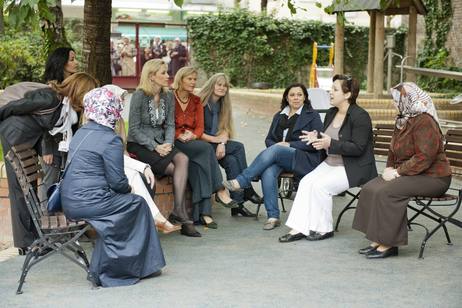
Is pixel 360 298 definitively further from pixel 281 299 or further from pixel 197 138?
pixel 197 138

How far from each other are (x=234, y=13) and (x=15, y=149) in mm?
23262

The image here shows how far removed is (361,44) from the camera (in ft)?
101

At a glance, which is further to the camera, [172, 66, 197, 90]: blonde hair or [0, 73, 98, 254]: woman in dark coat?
[172, 66, 197, 90]: blonde hair

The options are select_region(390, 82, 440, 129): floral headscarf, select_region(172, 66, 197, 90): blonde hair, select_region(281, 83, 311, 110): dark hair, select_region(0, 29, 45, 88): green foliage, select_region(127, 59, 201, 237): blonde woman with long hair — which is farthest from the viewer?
select_region(0, 29, 45, 88): green foliage

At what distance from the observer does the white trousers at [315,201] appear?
7.51m

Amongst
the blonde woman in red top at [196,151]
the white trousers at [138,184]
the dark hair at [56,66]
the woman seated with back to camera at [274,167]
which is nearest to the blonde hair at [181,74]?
the blonde woman in red top at [196,151]

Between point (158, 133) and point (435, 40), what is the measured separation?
16950mm

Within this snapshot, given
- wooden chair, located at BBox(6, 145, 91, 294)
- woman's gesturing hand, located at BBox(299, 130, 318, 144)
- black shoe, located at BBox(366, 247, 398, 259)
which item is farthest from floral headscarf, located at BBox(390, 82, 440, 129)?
wooden chair, located at BBox(6, 145, 91, 294)

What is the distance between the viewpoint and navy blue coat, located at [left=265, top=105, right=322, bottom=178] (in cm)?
820

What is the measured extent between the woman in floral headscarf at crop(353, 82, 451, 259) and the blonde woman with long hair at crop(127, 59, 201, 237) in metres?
1.67

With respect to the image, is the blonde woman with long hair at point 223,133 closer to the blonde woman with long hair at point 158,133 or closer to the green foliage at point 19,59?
the blonde woman with long hair at point 158,133

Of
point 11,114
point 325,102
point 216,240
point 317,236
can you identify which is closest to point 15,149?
point 11,114

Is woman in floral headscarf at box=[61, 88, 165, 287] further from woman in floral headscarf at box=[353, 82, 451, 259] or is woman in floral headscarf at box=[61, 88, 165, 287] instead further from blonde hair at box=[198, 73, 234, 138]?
blonde hair at box=[198, 73, 234, 138]

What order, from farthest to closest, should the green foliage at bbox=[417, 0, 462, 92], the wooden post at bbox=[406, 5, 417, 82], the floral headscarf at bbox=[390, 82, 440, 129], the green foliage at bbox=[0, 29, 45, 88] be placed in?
the green foliage at bbox=[417, 0, 462, 92]
the green foliage at bbox=[0, 29, 45, 88]
the wooden post at bbox=[406, 5, 417, 82]
the floral headscarf at bbox=[390, 82, 440, 129]
